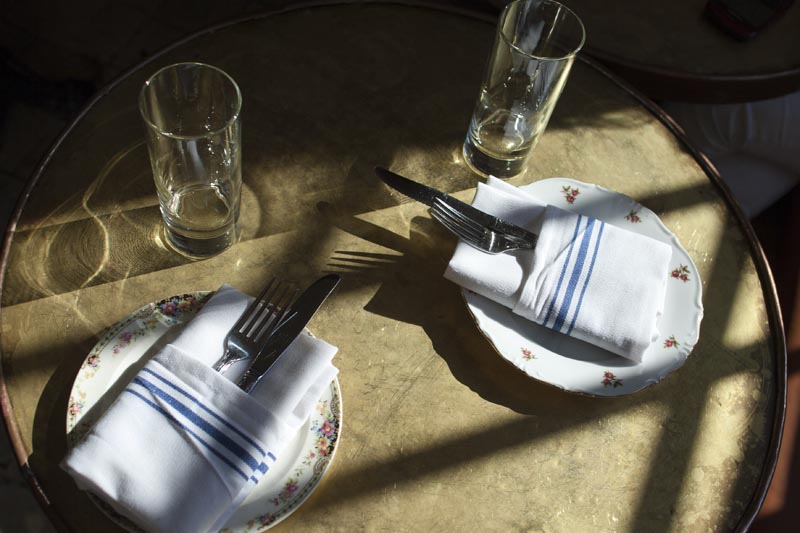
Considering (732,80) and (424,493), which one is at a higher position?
Answer: (732,80)

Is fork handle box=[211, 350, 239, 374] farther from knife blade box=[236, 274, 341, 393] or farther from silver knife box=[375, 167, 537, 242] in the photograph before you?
silver knife box=[375, 167, 537, 242]

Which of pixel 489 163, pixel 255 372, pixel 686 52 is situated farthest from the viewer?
pixel 686 52

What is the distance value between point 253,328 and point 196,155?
0.17 m

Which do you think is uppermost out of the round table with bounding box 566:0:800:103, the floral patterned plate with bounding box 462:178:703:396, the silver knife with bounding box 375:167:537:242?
the round table with bounding box 566:0:800:103

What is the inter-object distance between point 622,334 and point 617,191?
8.9 inches

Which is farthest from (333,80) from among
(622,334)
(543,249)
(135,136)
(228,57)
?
(622,334)

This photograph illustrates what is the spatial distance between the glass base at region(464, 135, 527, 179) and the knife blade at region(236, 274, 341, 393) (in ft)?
0.76

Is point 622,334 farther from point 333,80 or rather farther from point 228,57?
point 228,57

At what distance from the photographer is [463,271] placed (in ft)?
2.36

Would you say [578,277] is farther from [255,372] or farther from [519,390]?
[255,372]

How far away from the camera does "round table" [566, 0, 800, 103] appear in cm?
99

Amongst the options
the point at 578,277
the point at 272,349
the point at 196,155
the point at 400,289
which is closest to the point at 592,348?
the point at 578,277

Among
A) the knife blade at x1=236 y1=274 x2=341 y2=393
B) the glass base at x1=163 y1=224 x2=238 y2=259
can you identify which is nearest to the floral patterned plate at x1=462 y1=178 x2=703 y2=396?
the knife blade at x1=236 y1=274 x2=341 y2=393

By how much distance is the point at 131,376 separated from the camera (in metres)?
0.65
